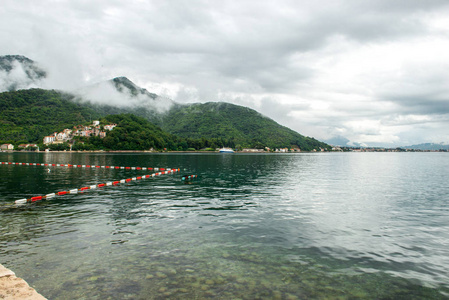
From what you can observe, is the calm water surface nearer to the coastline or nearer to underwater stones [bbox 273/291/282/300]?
underwater stones [bbox 273/291/282/300]

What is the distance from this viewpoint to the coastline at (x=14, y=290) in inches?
314

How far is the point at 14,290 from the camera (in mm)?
8422

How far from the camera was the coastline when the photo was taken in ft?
26.2

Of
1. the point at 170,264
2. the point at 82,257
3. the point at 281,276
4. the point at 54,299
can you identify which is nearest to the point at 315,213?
the point at 281,276

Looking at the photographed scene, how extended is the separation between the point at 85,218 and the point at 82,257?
828cm

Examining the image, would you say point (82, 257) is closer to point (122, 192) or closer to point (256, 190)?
point (122, 192)

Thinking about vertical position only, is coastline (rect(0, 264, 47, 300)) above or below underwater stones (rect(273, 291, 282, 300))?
above

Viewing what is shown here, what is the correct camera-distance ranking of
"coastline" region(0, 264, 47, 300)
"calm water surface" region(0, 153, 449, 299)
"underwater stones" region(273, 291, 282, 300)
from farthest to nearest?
"calm water surface" region(0, 153, 449, 299)
"underwater stones" region(273, 291, 282, 300)
"coastline" region(0, 264, 47, 300)

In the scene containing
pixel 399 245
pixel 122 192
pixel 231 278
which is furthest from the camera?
pixel 122 192

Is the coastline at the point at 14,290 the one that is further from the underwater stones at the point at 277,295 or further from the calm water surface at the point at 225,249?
the underwater stones at the point at 277,295

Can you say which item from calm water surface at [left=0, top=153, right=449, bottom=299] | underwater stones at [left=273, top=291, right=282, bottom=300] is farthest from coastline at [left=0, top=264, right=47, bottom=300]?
underwater stones at [left=273, top=291, right=282, bottom=300]

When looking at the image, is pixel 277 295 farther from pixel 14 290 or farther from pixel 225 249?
pixel 14 290

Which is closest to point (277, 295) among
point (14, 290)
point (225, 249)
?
point (225, 249)

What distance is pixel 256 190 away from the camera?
36562mm
